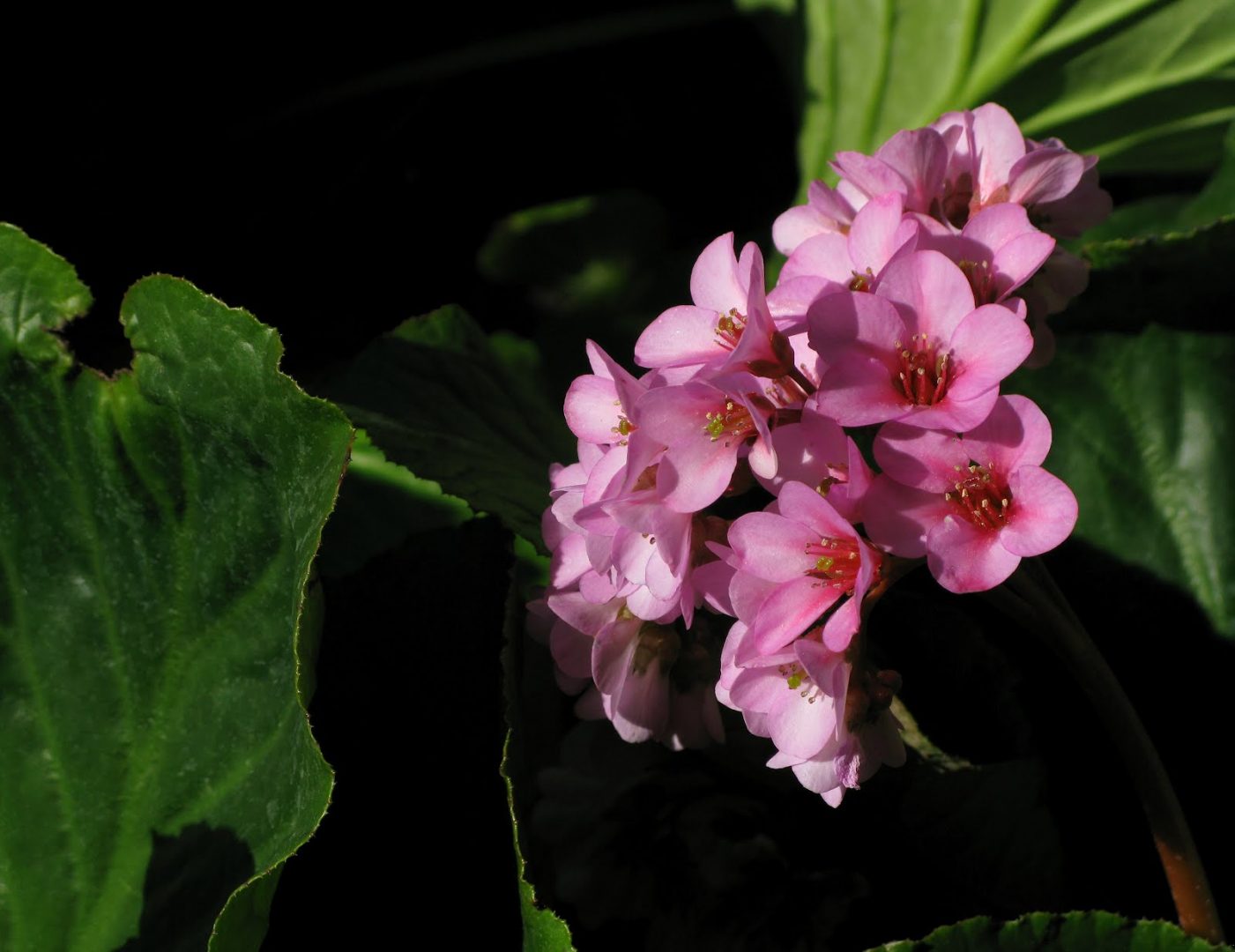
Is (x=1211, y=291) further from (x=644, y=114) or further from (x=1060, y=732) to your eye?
(x=644, y=114)

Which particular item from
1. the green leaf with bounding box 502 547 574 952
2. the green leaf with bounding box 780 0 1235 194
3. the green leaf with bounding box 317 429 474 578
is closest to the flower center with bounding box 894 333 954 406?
the green leaf with bounding box 502 547 574 952

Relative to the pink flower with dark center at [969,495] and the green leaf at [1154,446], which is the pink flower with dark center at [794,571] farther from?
the green leaf at [1154,446]

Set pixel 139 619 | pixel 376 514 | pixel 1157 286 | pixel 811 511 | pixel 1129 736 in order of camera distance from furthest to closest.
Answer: pixel 376 514, pixel 1157 286, pixel 139 619, pixel 1129 736, pixel 811 511

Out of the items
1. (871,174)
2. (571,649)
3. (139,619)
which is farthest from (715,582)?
(139,619)

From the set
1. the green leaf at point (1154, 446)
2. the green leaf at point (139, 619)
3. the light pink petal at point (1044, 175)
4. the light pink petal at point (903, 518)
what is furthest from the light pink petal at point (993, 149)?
the green leaf at point (139, 619)

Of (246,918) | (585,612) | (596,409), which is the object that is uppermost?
(596,409)

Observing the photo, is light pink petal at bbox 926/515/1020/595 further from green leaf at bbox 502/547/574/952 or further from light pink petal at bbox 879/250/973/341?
green leaf at bbox 502/547/574/952

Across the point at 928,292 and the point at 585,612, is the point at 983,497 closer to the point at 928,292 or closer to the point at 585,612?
the point at 928,292
